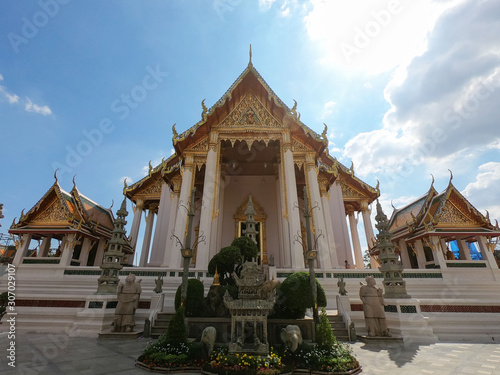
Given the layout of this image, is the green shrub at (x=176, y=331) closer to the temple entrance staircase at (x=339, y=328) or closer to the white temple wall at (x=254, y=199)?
the temple entrance staircase at (x=339, y=328)

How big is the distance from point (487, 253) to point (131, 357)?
1311 cm

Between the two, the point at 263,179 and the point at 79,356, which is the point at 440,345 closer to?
the point at 79,356

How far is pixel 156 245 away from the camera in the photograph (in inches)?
559

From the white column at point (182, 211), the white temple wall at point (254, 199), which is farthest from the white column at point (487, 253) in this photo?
the white column at point (182, 211)

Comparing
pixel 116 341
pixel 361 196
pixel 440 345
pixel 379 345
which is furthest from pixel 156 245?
pixel 361 196

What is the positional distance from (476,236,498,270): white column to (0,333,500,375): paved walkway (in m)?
5.56

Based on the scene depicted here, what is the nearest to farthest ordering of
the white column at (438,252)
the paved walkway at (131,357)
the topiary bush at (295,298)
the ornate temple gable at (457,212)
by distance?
1. the paved walkway at (131,357)
2. the topiary bush at (295,298)
3. the white column at (438,252)
4. the ornate temple gable at (457,212)

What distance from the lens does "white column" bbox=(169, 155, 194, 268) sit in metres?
10.4

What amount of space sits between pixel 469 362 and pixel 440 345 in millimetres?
1772

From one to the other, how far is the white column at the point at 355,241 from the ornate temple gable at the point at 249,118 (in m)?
9.58

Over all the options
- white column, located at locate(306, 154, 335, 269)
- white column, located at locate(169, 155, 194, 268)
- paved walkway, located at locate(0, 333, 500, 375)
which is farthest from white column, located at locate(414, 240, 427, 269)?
white column, located at locate(169, 155, 194, 268)

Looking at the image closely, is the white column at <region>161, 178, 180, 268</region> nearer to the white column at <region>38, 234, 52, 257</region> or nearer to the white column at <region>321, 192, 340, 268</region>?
the white column at <region>38, 234, 52, 257</region>

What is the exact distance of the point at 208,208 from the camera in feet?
36.5

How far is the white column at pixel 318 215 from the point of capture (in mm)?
10516
